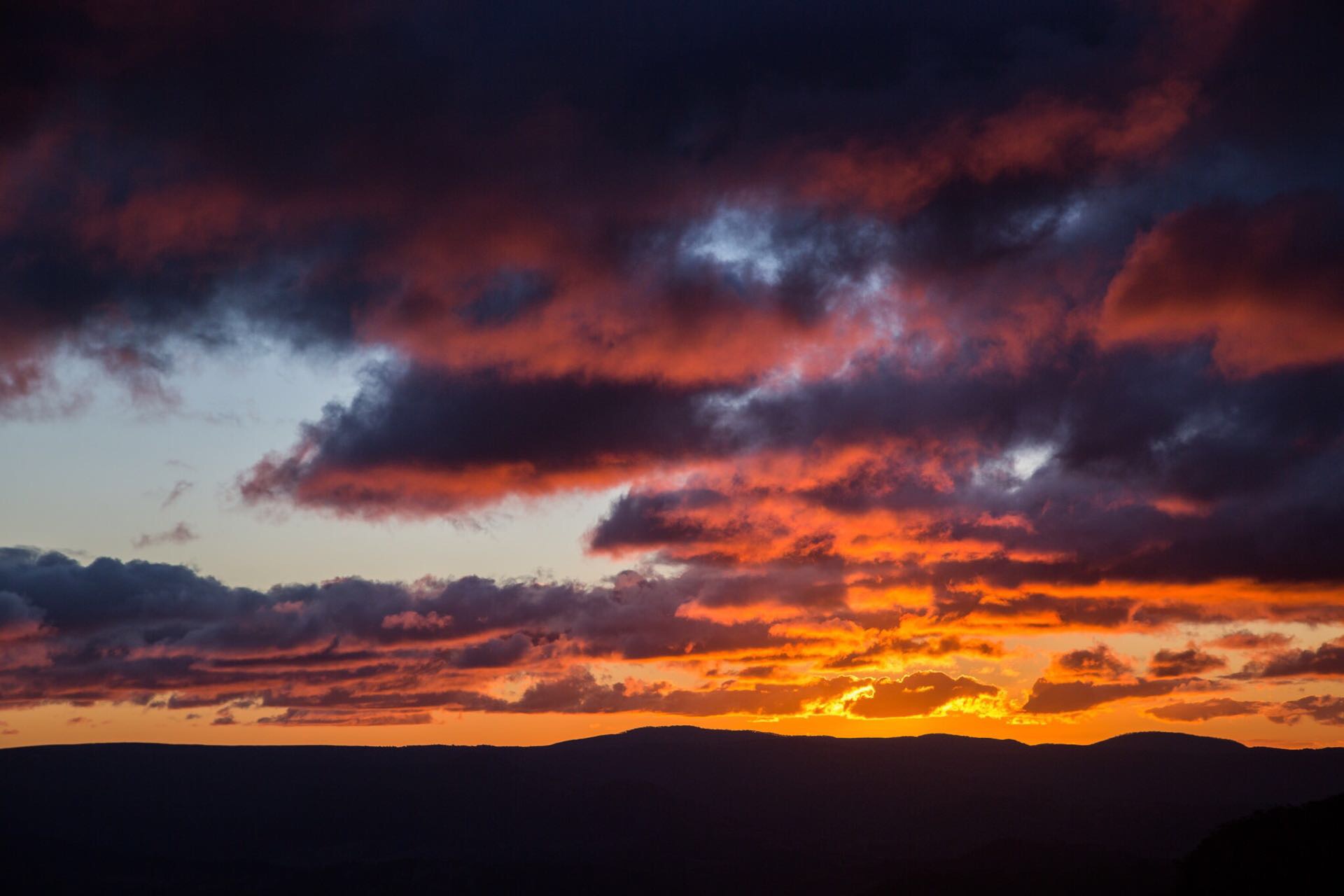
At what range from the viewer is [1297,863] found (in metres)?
108

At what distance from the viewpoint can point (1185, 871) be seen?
118812 millimetres

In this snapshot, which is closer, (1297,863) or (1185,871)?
(1297,863)

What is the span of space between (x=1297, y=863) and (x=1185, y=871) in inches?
509
